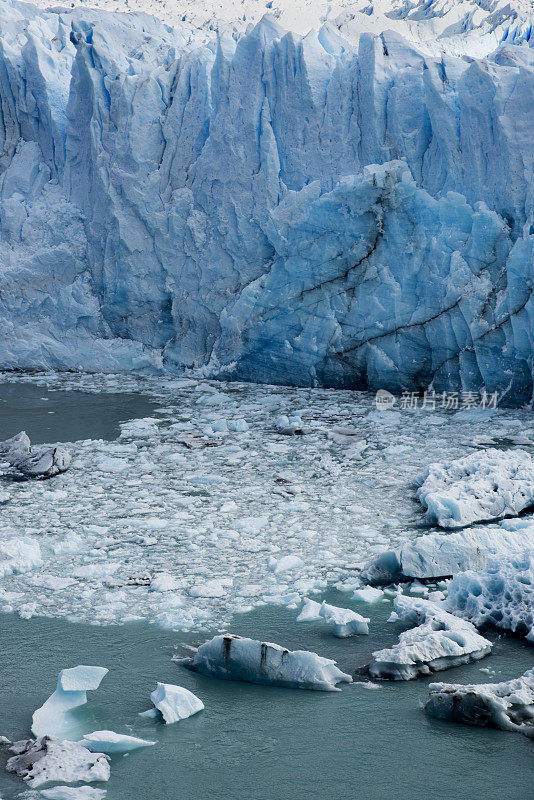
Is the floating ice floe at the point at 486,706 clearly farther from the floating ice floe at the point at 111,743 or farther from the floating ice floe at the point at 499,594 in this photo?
the floating ice floe at the point at 111,743

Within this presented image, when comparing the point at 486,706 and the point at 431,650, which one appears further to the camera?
the point at 431,650

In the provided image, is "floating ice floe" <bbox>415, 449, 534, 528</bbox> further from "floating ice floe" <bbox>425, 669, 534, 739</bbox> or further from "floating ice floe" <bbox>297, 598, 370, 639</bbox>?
"floating ice floe" <bbox>425, 669, 534, 739</bbox>

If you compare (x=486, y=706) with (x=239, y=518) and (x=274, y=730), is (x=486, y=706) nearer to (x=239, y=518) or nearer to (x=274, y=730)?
(x=274, y=730)

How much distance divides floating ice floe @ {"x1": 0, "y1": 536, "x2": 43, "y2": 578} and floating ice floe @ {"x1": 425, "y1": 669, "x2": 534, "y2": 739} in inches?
69.8

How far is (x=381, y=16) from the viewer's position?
1002 centimetres

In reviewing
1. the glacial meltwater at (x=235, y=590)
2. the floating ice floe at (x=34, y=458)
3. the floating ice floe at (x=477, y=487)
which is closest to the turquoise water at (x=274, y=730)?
the glacial meltwater at (x=235, y=590)

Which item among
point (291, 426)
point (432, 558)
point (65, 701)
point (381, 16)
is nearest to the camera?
point (65, 701)

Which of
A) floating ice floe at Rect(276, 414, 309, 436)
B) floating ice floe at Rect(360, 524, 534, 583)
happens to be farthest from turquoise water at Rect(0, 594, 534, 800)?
floating ice floe at Rect(276, 414, 309, 436)

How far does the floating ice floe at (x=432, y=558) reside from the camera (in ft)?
10.5

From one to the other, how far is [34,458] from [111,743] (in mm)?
2715

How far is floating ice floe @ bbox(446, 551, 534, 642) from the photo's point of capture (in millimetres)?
2801

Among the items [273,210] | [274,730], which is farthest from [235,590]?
[273,210]

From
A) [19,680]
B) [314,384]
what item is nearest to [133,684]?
[19,680]

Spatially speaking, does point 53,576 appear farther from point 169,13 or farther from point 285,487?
point 169,13
